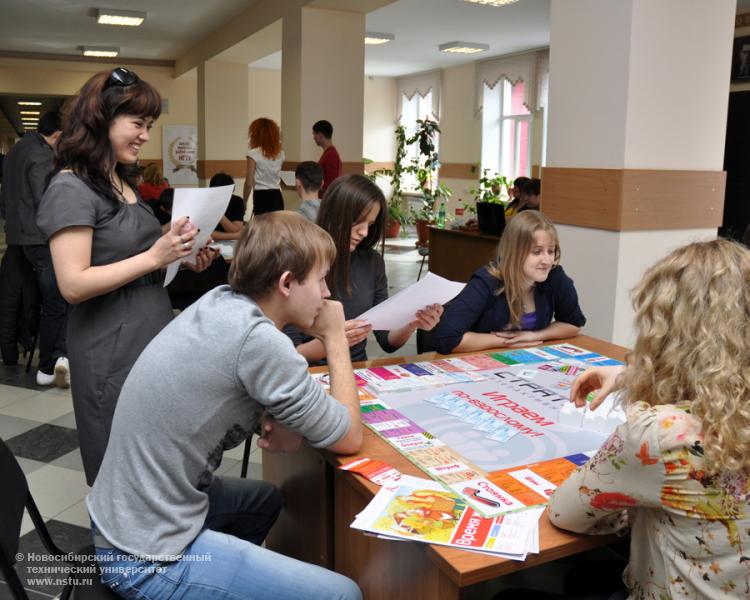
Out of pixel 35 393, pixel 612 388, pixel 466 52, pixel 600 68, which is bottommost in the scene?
pixel 35 393

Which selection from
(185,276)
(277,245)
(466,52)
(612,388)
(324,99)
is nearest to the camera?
(277,245)

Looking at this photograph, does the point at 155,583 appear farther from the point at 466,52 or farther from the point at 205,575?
the point at 466,52

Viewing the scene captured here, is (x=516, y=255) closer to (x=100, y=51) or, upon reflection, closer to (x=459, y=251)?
(x=459, y=251)

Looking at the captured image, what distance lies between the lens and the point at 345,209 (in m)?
2.25

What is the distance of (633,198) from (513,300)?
46.2 inches

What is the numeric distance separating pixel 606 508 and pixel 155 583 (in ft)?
2.56

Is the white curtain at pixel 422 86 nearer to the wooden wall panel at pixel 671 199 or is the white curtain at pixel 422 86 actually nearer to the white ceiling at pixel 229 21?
the white ceiling at pixel 229 21

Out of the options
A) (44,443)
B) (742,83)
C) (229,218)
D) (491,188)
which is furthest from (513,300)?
(491,188)

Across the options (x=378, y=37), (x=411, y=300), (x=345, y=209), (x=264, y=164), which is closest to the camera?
(x=411, y=300)

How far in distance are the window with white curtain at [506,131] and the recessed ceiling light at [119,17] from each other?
5674mm

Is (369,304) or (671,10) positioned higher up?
(671,10)

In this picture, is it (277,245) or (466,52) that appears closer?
(277,245)

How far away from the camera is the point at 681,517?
1.09 metres

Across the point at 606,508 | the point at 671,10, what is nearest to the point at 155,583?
the point at 606,508
